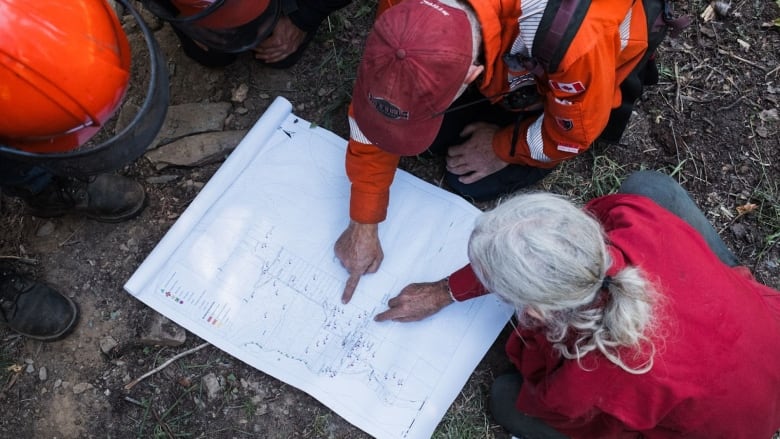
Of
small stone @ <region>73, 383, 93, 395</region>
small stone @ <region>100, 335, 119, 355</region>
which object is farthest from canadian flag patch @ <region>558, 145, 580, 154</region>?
small stone @ <region>73, 383, 93, 395</region>

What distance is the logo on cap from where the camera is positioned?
1.25 meters

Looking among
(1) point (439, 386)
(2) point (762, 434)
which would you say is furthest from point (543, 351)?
(2) point (762, 434)

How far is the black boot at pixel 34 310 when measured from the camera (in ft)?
5.76

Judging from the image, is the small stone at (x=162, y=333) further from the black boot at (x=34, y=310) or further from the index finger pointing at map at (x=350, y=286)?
the index finger pointing at map at (x=350, y=286)

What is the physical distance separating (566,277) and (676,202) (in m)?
0.83

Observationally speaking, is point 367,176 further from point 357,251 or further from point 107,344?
point 107,344

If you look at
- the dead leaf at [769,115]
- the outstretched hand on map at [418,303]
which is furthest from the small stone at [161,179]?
the dead leaf at [769,115]

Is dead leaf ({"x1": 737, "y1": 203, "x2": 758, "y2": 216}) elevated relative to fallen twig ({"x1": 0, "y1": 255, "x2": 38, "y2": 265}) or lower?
elevated

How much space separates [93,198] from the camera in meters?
1.81

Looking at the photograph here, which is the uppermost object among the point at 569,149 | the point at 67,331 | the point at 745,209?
the point at 569,149

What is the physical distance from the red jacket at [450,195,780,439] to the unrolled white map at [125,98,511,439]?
45 cm

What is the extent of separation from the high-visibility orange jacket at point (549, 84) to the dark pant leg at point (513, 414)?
64 cm

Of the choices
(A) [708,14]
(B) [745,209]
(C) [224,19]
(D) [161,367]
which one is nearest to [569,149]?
(B) [745,209]

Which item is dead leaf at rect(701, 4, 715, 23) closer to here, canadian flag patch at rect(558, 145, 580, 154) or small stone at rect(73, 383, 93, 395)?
canadian flag patch at rect(558, 145, 580, 154)
